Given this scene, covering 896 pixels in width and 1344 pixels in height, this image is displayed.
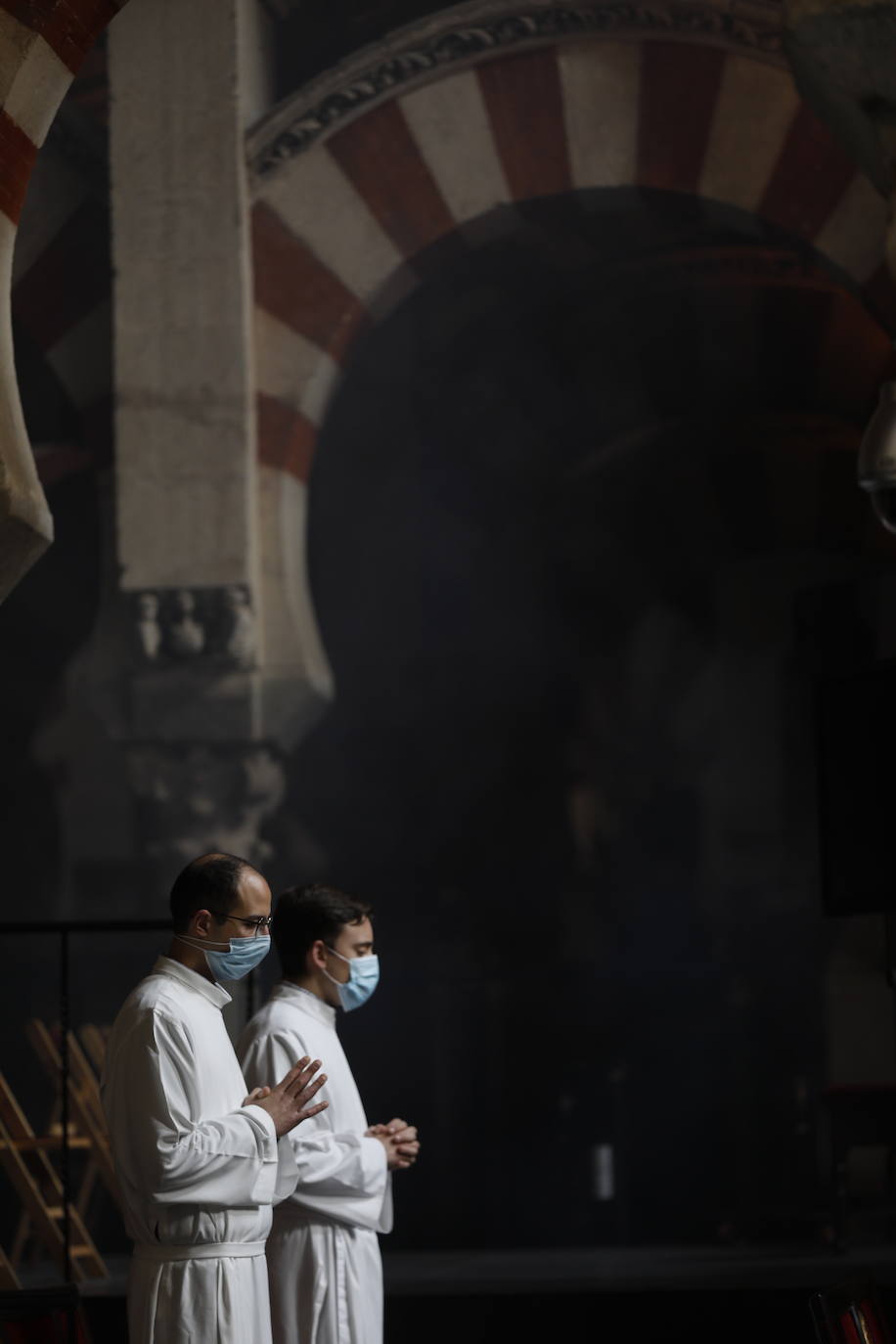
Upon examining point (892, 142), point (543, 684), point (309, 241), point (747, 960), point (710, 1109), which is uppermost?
point (309, 241)

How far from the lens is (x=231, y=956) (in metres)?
3.58

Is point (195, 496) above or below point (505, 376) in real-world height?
below

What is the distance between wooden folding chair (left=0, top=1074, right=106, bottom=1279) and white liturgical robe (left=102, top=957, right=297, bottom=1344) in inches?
67.2

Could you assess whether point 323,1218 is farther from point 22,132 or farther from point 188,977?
point 22,132

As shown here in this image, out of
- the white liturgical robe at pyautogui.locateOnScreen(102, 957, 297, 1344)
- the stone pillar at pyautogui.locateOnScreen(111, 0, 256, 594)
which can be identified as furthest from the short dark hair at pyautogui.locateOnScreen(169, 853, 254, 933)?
the stone pillar at pyautogui.locateOnScreen(111, 0, 256, 594)

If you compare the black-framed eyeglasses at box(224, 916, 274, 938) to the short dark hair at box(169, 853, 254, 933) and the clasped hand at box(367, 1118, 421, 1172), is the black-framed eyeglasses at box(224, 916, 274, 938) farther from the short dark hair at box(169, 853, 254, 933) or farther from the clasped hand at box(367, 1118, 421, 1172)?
the clasped hand at box(367, 1118, 421, 1172)

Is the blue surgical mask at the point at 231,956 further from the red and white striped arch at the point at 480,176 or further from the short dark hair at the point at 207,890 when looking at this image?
the red and white striped arch at the point at 480,176

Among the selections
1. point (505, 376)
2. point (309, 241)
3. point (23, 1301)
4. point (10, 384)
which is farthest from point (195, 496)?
point (23, 1301)

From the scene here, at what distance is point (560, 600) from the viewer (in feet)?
30.9

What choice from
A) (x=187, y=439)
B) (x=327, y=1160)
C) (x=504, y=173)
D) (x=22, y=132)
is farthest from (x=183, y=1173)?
(x=504, y=173)

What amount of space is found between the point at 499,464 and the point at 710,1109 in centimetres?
306

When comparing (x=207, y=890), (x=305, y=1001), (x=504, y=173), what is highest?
(x=504, y=173)

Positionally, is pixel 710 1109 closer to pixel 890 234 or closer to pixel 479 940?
pixel 479 940

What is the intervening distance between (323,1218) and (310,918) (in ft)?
1.94
